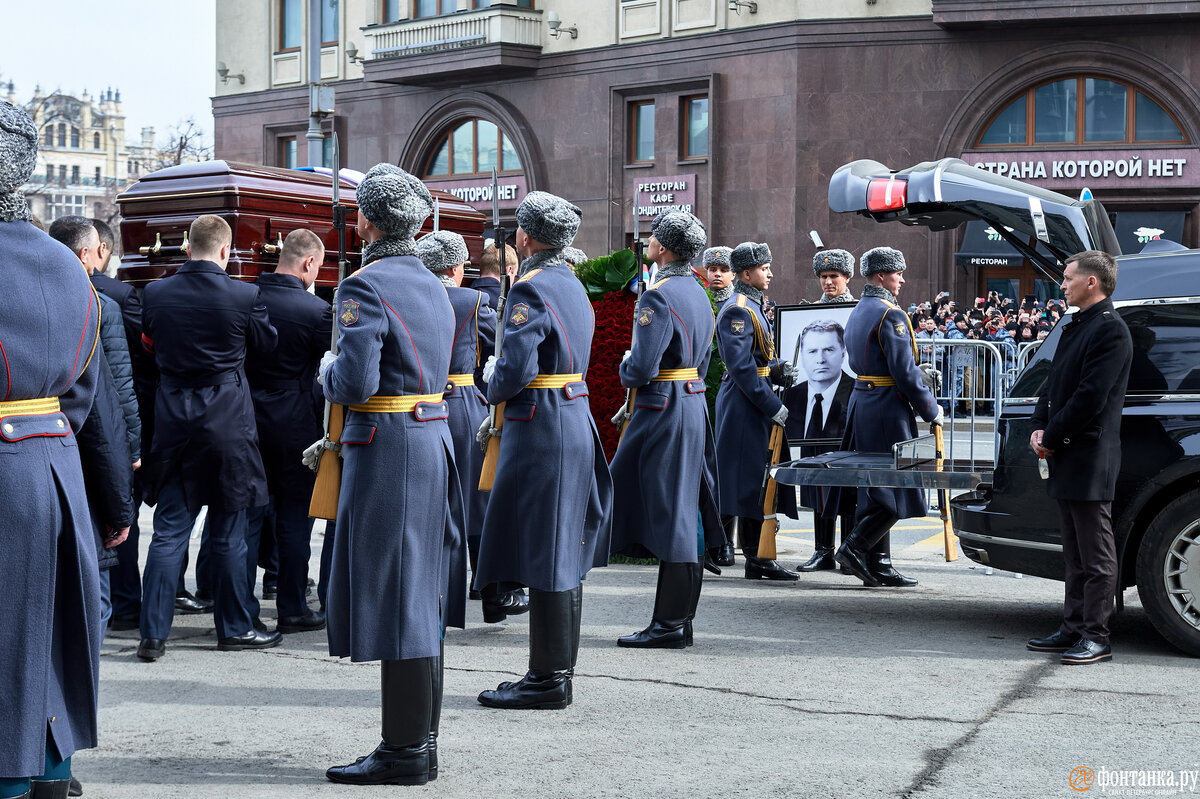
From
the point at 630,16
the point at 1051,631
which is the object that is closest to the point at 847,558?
the point at 1051,631

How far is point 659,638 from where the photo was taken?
23.4ft

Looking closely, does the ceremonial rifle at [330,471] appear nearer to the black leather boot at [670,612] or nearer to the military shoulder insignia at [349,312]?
the military shoulder insignia at [349,312]

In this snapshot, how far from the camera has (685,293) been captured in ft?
23.0

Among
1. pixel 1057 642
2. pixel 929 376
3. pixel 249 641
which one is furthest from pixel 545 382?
pixel 929 376

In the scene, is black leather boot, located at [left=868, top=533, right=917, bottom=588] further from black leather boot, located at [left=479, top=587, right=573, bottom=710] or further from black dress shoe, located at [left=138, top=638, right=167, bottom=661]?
black dress shoe, located at [left=138, top=638, right=167, bottom=661]

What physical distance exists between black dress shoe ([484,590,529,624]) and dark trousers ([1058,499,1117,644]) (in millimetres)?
2709

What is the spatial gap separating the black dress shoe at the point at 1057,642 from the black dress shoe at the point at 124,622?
14.6 ft

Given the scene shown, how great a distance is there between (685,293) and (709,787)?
276 cm

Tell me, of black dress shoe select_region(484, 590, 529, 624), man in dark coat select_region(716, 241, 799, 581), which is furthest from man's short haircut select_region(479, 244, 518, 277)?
black dress shoe select_region(484, 590, 529, 624)

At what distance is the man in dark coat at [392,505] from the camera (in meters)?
4.89

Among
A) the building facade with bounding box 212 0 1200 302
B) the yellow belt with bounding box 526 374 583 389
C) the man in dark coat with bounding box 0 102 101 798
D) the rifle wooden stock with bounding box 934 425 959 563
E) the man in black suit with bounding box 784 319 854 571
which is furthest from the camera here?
the building facade with bounding box 212 0 1200 302

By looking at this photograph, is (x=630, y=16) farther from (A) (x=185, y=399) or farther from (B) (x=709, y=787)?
(B) (x=709, y=787)

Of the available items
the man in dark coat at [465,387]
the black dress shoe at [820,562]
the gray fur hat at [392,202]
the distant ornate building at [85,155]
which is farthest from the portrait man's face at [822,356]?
the distant ornate building at [85,155]

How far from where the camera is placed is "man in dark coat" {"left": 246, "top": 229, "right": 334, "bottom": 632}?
7.36 m
